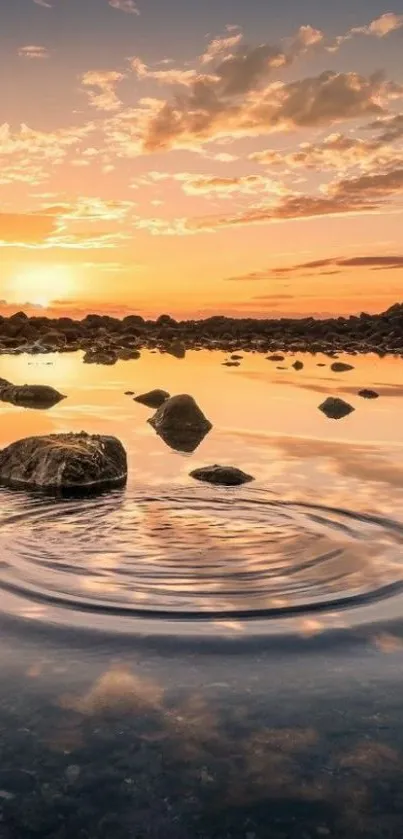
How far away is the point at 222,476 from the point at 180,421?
16.9ft

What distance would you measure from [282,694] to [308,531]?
366 cm

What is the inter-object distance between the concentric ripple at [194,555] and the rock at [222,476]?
797 mm

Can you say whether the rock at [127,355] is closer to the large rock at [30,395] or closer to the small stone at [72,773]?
the large rock at [30,395]

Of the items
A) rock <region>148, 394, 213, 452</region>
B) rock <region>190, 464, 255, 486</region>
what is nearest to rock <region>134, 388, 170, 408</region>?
rock <region>148, 394, 213, 452</region>

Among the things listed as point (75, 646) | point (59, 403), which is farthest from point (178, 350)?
point (75, 646)

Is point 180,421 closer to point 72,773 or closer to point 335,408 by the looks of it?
point 335,408

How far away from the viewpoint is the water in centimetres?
359

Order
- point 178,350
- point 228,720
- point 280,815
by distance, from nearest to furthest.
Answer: point 280,815 → point 228,720 → point 178,350

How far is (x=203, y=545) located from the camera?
24.6 feet

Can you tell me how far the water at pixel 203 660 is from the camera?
3.59 metres

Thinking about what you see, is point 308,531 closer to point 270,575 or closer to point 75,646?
point 270,575

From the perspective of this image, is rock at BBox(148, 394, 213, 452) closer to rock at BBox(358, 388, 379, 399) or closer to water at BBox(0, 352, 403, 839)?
water at BBox(0, 352, 403, 839)

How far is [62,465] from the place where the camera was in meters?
10.1

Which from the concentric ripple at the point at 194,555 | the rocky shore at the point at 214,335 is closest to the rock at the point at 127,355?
the rocky shore at the point at 214,335
